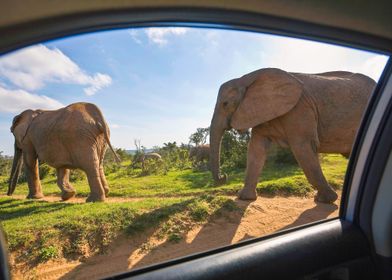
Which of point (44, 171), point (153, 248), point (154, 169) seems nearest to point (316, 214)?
point (153, 248)

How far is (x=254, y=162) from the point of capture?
215 inches

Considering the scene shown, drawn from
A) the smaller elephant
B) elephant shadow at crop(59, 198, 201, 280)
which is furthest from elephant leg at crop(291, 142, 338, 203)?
the smaller elephant

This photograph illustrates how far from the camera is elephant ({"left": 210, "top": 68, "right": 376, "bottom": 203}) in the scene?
515 cm

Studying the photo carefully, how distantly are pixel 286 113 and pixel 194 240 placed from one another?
120 inches

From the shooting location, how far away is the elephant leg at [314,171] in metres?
4.85

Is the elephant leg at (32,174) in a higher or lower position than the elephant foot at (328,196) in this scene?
higher

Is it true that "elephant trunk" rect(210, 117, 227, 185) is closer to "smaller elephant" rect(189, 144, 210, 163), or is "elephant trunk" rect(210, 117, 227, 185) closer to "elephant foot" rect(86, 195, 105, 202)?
"elephant foot" rect(86, 195, 105, 202)

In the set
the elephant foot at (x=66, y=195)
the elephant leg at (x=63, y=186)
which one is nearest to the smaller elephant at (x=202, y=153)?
the elephant leg at (x=63, y=186)

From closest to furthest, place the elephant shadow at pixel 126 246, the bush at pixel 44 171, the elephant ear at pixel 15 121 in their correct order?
1. the elephant shadow at pixel 126 246
2. the elephant ear at pixel 15 121
3. the bush at pixel 44 171

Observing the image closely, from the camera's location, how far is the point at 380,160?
73.9 inches

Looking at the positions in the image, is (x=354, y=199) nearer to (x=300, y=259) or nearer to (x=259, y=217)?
(x=300, y=259)

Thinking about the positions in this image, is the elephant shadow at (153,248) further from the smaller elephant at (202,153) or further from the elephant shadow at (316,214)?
the smaller elephant at (202,153)

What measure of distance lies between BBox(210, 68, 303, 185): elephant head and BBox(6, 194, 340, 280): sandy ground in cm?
112

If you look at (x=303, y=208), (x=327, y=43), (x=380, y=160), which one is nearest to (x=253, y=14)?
(x=327, y=43)
